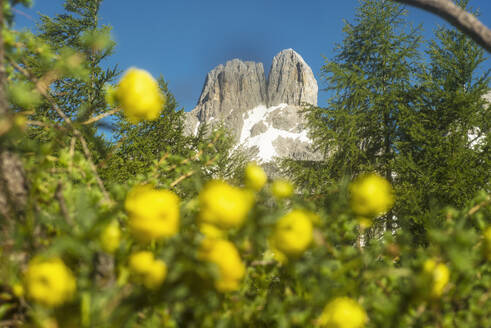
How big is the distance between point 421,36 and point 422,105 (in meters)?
1.85

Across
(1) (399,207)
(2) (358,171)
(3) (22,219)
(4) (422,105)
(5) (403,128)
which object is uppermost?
(4) (422,105)

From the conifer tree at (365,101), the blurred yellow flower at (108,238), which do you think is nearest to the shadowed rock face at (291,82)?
the conifer tree at (365,101)

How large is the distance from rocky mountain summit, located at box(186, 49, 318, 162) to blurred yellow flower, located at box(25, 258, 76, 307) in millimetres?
55662

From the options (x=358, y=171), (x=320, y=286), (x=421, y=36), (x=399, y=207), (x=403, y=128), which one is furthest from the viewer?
(x=421, y=36)

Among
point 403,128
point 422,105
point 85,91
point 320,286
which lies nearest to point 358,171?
point 403,128

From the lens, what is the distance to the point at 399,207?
442cm

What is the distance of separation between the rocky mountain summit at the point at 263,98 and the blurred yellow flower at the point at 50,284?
183 ft

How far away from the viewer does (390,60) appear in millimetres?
5945

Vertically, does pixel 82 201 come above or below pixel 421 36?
below

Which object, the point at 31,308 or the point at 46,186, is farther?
the point at 46,186

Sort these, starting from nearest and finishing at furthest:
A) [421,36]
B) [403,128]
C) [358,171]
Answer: [403,128], [358,171], [421,36]

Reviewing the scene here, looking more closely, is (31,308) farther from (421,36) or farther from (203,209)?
(421,36)

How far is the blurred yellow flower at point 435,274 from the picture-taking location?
425mm

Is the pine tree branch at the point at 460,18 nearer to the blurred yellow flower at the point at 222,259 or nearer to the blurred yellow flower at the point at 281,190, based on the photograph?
the blurred yellow flower at the point at 281,190
